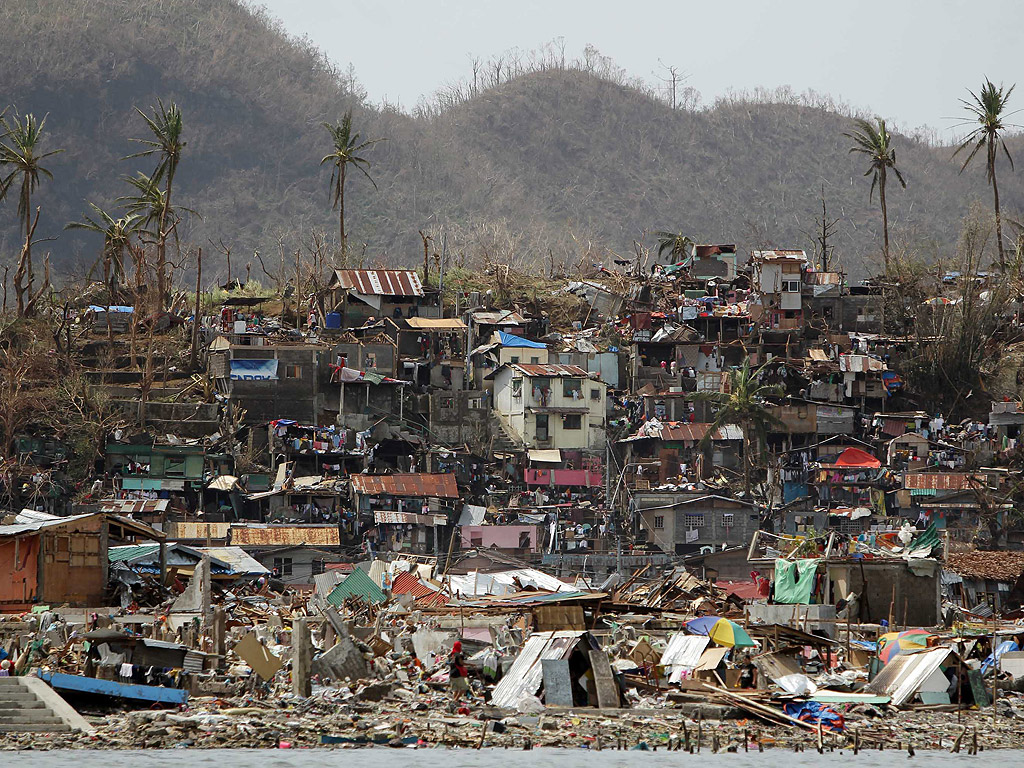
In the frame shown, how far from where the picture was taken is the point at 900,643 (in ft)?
85.3

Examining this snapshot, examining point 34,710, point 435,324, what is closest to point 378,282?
point 435,324

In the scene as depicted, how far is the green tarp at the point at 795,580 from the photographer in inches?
1283

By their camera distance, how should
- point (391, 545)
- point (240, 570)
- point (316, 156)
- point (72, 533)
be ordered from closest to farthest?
point (72, 533)
point (240, 570)
point (391, 545)
point (316, 156)

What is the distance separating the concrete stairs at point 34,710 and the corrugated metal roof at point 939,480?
42074 millimetres

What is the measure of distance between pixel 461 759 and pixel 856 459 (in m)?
42.2

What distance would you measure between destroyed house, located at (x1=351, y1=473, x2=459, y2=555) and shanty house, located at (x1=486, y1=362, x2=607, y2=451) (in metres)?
6.25

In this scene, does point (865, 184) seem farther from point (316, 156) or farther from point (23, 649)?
point (23, 649)

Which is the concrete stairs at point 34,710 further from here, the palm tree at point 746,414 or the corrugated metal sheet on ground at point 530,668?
the palm tree at point 746,414

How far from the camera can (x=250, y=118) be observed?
142 meters

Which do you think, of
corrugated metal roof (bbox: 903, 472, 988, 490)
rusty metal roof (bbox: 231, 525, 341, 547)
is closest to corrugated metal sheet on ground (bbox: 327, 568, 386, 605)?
rusty metal roof (bbox: 231, 525, 341, 547)

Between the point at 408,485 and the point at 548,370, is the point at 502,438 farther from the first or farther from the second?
the point at 408,485

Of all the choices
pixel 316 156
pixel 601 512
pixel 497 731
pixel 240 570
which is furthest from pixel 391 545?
pixel 316 156

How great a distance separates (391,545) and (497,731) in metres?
32.9

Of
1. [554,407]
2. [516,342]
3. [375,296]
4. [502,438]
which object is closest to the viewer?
[554,407]
